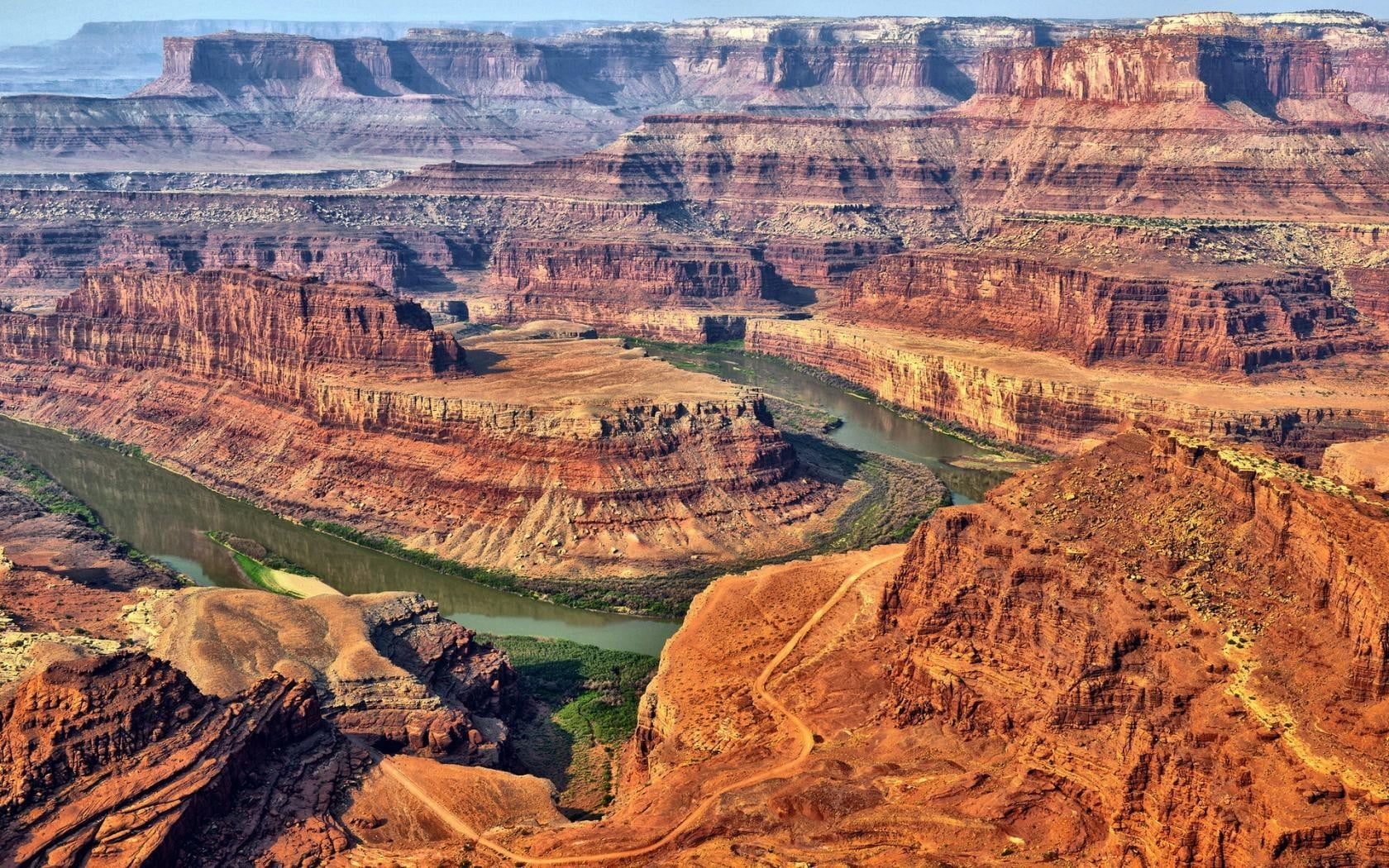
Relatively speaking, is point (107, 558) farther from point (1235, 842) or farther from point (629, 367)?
point (1235, 842)

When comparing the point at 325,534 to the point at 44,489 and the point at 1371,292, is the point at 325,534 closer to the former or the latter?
the point at 44,489

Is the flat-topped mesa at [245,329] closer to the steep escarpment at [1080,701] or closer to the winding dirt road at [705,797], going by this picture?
the winding dirt road at [705,797]

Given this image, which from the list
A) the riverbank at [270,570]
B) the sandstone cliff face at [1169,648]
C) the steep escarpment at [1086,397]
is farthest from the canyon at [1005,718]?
the steep escarpment at [1086,397]

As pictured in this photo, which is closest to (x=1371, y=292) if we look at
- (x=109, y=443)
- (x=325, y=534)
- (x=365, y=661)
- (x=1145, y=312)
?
(x=1145, y=312)

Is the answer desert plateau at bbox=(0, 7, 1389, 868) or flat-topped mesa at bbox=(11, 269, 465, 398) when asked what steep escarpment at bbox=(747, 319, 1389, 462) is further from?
flat-topped mesa at bbox=(11, 269, 465, 398)

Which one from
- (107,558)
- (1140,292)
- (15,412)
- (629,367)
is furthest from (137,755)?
(1140,292)
